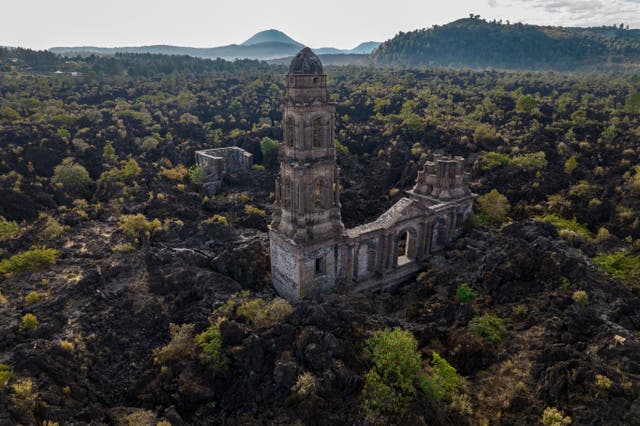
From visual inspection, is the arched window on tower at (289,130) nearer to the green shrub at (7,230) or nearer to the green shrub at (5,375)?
the green shrub at (5,375)

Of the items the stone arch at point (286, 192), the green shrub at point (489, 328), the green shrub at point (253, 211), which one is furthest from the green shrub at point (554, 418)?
the green shrub at point (253, 211)

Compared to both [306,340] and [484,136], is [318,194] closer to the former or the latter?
[306,340]

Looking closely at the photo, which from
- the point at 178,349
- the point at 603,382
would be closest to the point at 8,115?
the point at 178,349

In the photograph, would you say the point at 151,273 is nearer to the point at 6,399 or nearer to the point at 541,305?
the point at 6,399

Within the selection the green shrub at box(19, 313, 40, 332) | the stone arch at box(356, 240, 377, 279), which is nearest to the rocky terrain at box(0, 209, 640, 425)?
the green shrub at box(19, 313, 40, 332)

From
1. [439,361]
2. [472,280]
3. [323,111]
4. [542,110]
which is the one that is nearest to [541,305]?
[472,280]

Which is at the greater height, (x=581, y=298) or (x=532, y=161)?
(x=532, y=161)
